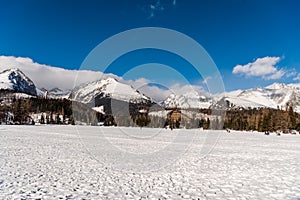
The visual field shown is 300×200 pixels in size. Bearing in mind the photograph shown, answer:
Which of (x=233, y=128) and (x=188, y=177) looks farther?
(x=233, y=128)

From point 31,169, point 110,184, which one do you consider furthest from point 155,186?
point 31,169

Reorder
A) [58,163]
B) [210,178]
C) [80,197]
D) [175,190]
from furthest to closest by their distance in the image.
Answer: [58,163]
[210,178]
[175,190]
[80,197]

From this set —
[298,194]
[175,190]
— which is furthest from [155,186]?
[298,194]

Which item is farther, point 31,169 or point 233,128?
point 233,128

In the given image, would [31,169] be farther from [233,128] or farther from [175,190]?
[233,128]

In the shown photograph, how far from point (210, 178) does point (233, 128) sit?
14408cm

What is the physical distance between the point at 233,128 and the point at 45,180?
148333 millimetres

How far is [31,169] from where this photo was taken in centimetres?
1491

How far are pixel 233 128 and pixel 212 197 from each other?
14787 centimetres

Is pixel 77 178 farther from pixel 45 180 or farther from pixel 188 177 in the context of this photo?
pixel 188 177

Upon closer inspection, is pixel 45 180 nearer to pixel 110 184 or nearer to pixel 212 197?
pixel 110 184

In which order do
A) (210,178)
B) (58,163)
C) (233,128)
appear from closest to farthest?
(210,178) → (58,163) → (233,128)

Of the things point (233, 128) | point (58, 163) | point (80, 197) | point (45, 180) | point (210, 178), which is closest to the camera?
point (80, 197)

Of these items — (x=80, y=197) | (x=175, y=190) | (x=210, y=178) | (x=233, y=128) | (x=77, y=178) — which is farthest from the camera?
(x=233, y=128)
